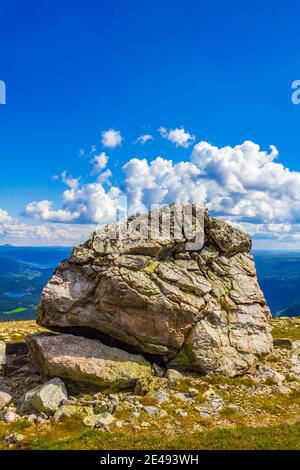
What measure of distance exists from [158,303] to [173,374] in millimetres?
5399

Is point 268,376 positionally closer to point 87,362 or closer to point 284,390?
point 284,390

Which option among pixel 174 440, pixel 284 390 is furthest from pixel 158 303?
pixel 174 440

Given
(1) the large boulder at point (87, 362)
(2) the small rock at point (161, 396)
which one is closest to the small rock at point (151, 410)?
(2) the small rock at point (161, 396)

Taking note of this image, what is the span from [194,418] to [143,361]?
7244 millimetres

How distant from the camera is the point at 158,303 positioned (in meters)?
27.0

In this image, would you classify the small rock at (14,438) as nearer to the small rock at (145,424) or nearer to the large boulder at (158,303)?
the small rock at (145,424)

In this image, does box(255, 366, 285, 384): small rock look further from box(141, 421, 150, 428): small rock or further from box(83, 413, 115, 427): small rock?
box(83, 413, 115, 427): small rock

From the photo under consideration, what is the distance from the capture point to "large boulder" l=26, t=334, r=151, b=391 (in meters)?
24.5

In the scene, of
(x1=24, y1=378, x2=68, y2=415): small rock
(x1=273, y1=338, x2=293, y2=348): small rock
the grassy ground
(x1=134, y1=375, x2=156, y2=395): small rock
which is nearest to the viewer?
the grassy ground

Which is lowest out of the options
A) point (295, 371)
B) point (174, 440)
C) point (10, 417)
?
point (295, 371)

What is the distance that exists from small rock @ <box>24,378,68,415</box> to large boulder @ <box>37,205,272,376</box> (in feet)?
18.3

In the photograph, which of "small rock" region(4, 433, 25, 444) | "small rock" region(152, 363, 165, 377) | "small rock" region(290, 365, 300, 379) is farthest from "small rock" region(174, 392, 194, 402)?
"small rock" region(290, 365, 300, 379)
